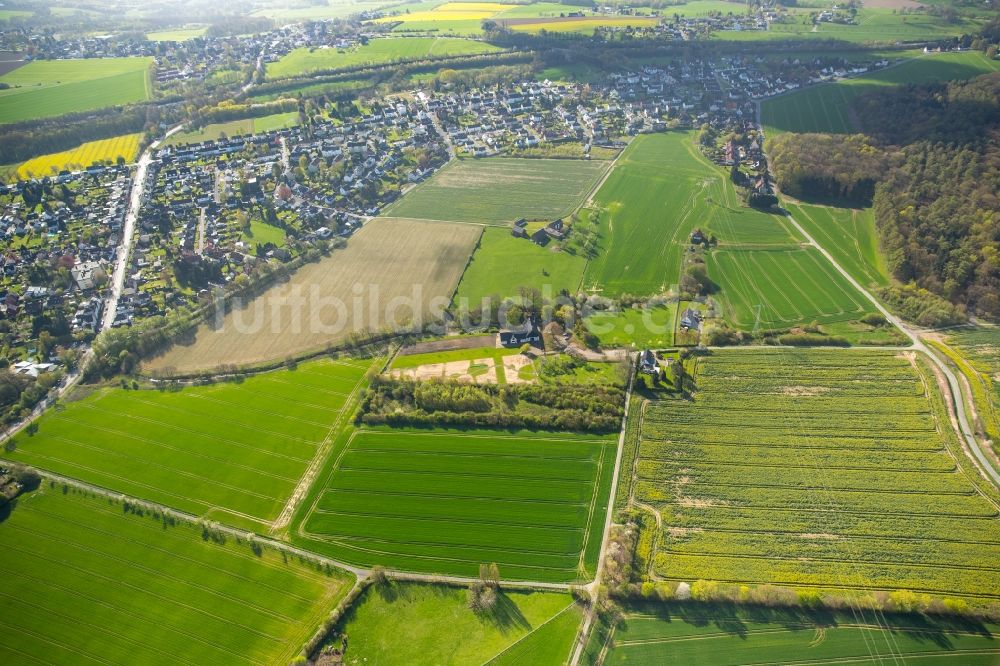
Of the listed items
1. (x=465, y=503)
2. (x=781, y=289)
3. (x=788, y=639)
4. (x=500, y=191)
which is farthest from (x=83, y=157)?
(x=788, y=639)

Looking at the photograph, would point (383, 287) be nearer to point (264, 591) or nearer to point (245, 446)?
point (245, 446)

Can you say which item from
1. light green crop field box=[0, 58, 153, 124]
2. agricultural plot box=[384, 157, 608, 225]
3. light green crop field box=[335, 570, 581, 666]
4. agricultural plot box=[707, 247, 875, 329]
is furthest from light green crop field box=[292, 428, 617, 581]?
light green crop field box=[0, 58, 153, 124]

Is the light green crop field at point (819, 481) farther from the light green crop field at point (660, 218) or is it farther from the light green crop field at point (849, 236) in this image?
the light green crop field at point (660, 218)

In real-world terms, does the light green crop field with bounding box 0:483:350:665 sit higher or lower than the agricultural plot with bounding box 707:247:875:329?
lower

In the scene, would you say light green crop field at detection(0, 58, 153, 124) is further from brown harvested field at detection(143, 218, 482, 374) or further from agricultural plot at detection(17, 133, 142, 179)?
brown harvested field at detection(143, 218, 482, 374)

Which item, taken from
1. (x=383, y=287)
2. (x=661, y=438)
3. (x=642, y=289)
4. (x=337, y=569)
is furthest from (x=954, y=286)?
(x=337, y=569)

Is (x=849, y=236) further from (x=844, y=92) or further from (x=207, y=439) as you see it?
(x=207, y=439)
